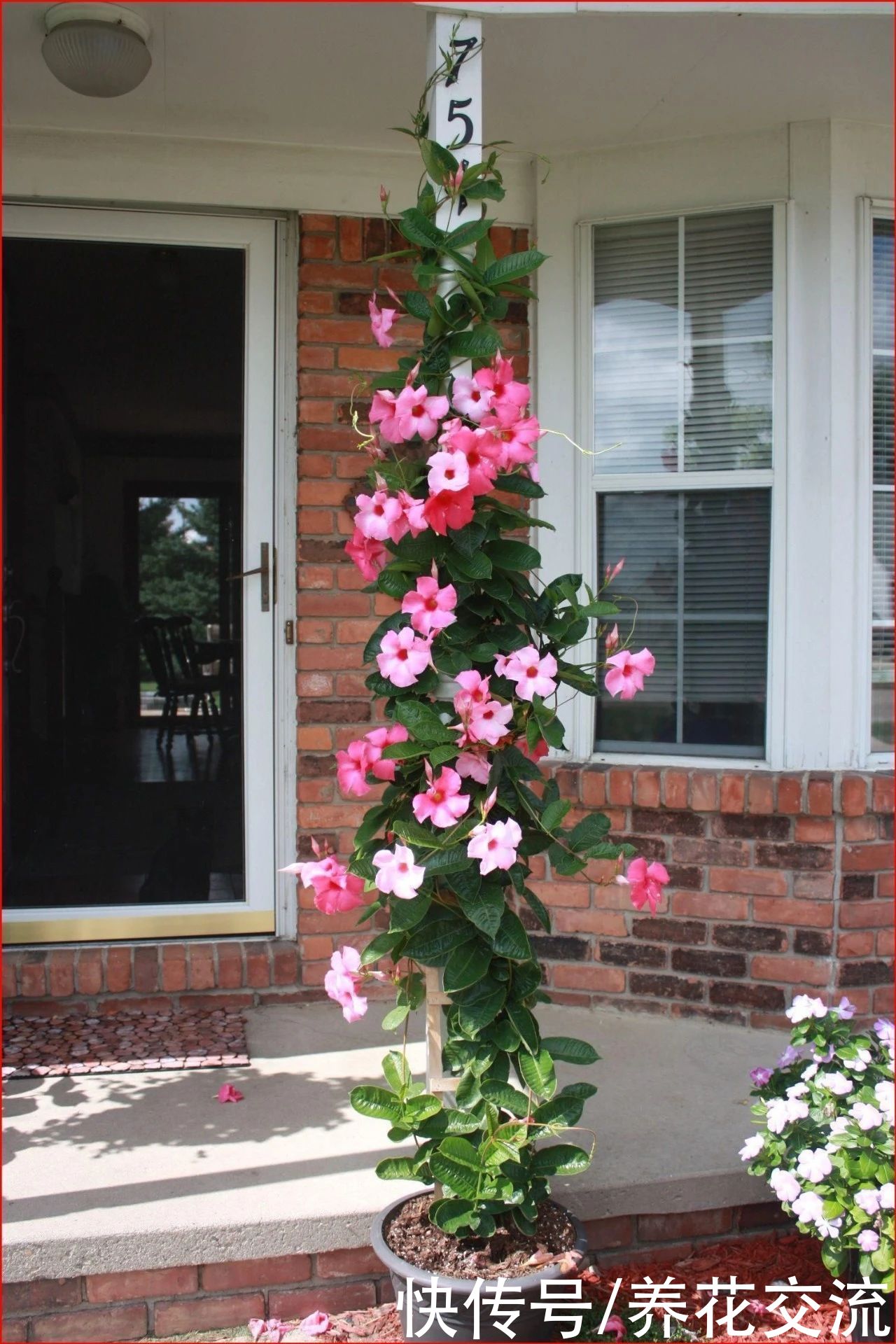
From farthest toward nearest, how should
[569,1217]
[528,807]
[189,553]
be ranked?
[189,553], [569,1217], [528,807]

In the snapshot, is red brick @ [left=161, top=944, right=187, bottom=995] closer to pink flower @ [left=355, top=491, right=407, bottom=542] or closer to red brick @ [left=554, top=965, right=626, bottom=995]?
red brick @ [left=554, top=965, right=626, bottom=995]

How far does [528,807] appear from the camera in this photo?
70.6 inches

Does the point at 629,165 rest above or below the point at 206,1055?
above

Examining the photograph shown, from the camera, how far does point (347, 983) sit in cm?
177

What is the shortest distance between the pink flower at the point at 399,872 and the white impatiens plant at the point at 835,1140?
873 mm

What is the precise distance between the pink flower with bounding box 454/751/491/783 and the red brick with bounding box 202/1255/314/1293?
100 cm

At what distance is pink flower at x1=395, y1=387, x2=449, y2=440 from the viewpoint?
174cm

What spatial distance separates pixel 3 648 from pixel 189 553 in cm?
74

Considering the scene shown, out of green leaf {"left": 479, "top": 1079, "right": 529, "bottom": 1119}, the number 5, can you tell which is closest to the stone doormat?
green leaf {"left": 479, "top": 1079, "right": 529, "bottom": 1119}

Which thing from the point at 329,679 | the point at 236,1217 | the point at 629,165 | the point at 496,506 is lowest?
the point at 236,1217

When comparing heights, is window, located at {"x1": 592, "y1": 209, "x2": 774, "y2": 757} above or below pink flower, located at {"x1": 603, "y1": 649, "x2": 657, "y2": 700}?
above

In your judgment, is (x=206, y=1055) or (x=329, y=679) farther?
(x=329, y=679)

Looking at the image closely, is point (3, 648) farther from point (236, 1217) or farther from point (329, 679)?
point (236, 1217)

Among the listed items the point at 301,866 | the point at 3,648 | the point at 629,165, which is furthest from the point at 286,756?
the point at 629,165
